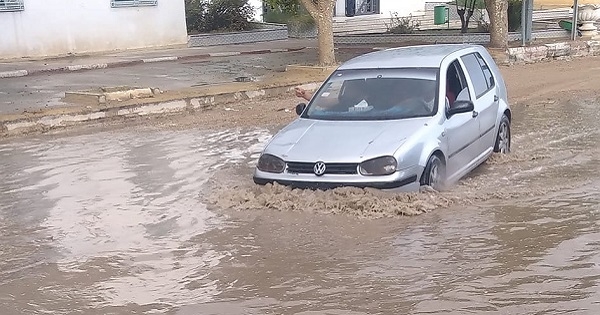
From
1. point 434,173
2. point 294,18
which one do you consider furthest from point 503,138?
point 294,18

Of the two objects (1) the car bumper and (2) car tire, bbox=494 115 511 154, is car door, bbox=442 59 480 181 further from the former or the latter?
(2) car tire, bbox=494 115 511 154

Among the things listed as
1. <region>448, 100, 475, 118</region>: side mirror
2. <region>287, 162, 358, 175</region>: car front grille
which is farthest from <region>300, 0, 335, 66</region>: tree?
<region>287, 162, 358, 175</region>: car front grille

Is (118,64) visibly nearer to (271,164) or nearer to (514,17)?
(514,17)

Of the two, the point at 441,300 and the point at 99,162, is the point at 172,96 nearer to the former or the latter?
the point at 99,162

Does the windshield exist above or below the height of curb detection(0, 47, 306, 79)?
above

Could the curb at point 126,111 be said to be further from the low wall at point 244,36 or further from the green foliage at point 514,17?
the green foliage at point 514,17

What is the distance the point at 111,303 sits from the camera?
5809 mm

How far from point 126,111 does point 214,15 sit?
1805 centimetres

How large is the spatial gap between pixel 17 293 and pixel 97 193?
312 cm

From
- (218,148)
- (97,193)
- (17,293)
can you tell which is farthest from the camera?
(218,148)

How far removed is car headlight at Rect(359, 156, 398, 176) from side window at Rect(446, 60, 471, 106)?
1537 millimetres

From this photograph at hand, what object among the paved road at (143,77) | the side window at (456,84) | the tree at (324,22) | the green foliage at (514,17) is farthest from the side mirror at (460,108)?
the green foliage at (514,17)

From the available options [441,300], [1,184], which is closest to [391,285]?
[441,300]

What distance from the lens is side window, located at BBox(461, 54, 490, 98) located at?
9.40m
